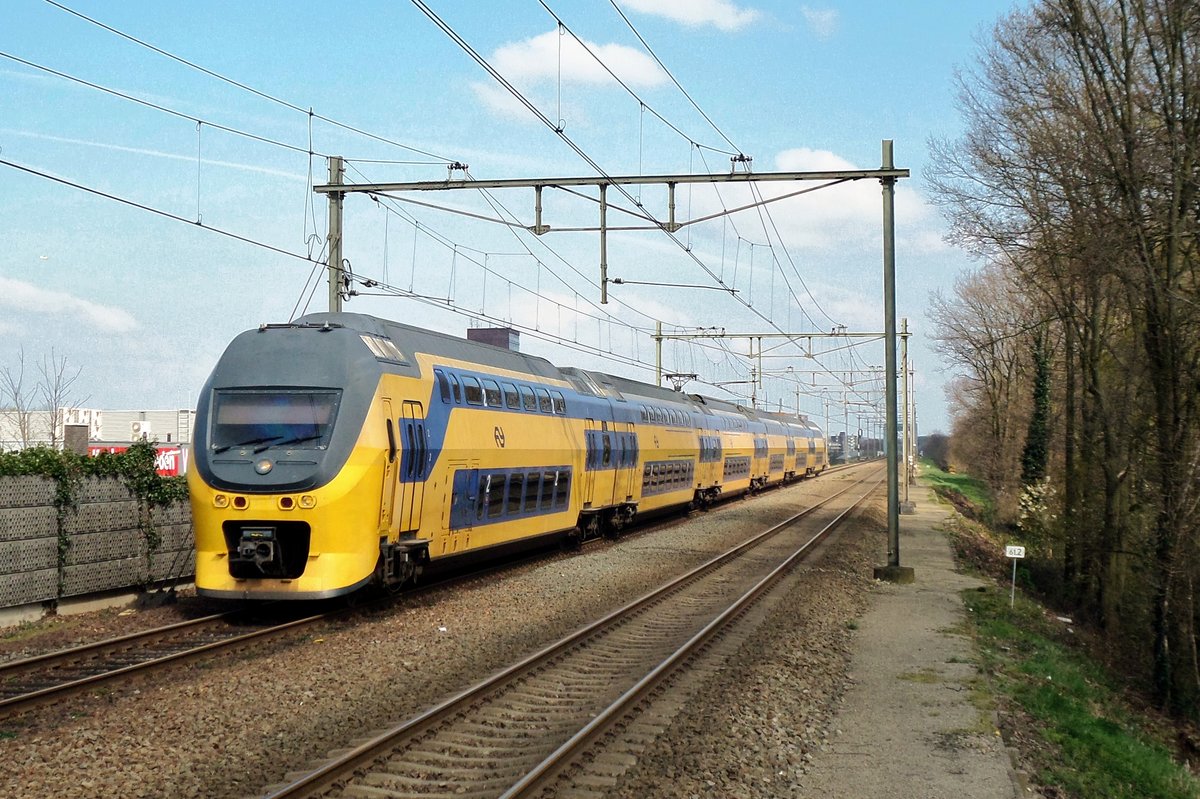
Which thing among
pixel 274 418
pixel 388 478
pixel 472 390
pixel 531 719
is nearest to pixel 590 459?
pixel 472 390

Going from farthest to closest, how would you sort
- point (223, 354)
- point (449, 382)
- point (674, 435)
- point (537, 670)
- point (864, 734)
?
point (674, 435), point (449, 382), point (223, 354), point (537, 670), point (864, 734)

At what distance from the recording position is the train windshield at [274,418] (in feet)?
43.5

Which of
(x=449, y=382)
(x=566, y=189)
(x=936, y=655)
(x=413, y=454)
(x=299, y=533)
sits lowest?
(x=936, y=655)

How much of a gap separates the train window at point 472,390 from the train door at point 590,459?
6008 mm

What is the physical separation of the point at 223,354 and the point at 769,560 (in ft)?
42.6

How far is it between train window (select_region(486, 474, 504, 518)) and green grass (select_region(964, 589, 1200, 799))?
25.6ft

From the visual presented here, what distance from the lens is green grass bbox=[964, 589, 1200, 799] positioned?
9.01m

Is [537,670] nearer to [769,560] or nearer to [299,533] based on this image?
[299,533]

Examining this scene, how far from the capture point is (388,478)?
1386 centimetres

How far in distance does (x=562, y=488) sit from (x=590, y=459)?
6.80 ft

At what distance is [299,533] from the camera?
13.1m

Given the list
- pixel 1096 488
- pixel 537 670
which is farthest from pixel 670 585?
pixel 1096 488

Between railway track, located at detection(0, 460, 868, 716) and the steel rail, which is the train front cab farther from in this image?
the steel rail

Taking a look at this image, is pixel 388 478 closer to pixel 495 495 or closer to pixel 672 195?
pixel 495 495
